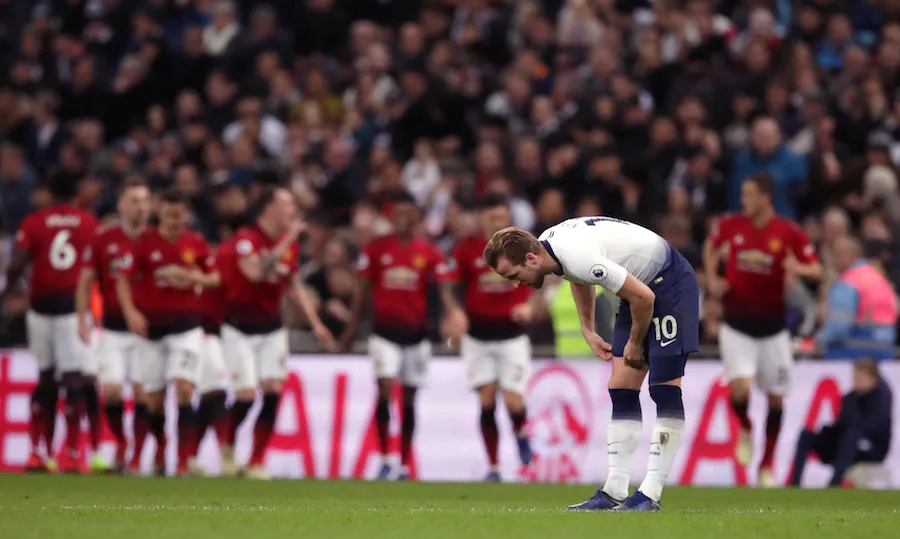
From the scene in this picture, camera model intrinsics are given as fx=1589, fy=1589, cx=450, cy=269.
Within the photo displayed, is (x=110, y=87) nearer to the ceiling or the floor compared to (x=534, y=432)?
nearer to the ceiling

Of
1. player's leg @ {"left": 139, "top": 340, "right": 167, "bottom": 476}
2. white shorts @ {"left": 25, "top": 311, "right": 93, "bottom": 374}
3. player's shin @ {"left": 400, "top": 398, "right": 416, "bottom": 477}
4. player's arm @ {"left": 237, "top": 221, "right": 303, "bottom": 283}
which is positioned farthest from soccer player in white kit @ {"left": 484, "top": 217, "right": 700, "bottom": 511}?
white shorts @ {"left": 25, "top": 311, "right": 93, "bottom": 374}

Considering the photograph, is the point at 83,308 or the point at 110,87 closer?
the point at 83,308

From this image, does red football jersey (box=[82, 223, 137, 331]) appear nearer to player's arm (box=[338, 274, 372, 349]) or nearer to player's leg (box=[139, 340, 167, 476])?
player's leg (box=[139, 340, 167, 476])

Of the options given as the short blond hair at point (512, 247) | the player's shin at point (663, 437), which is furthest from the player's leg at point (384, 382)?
the short blond hair at point (512, 247)

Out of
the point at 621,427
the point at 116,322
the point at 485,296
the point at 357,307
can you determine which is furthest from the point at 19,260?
the point at 621,427

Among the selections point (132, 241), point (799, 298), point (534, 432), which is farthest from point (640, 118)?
point (132, 241)

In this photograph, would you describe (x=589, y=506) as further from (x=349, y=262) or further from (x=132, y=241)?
(x=349, y=262)

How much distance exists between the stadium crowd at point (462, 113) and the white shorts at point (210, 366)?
2.08 meters

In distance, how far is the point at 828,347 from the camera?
15680mm

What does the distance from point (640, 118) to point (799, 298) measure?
363 centimetres

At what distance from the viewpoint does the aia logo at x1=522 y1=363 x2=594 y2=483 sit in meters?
16.0

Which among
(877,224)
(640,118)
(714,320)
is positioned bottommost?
(714,320)

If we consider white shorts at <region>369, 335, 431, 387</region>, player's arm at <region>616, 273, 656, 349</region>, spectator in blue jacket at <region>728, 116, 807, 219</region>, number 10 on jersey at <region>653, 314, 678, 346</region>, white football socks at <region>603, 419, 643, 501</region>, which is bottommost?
white football socks at <region>603, 419, 643, 501</region>

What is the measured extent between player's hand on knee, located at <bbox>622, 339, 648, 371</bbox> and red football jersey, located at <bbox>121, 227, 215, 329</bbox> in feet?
20.5
